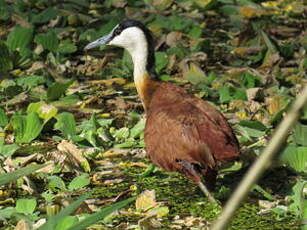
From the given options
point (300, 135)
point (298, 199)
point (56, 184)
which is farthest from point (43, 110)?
point (298, 199)

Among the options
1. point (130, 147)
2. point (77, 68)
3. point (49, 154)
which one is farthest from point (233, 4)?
point (49, 154)

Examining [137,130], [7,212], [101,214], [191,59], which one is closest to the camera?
[101,214]

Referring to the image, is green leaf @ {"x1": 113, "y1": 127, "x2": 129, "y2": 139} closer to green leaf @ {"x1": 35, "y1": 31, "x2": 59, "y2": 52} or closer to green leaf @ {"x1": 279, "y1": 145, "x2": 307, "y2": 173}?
green leaf @ {"x1": 279, "y1": 145, "x2": 307, "y2": 173}

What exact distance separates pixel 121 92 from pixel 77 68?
2.39ft

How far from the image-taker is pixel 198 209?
12.5 ft

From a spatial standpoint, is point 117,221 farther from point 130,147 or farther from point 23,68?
point 23,68

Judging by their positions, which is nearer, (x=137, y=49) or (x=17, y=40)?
(x=137, y=49)

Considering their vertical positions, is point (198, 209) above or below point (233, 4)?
below

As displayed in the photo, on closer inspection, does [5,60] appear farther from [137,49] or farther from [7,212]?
[7,212]

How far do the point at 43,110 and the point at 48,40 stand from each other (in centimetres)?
159

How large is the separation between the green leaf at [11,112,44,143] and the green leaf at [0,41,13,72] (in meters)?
1.44

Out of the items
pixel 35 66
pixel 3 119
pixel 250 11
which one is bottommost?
pixel 3 119

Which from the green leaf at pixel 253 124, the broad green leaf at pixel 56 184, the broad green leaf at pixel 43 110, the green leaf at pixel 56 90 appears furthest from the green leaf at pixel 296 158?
the green leaf at pixel 56 90

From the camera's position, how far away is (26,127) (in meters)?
4.81
